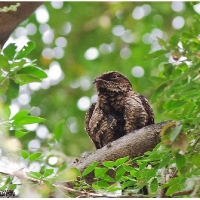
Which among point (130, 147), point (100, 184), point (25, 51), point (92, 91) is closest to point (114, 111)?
point (130, 147)

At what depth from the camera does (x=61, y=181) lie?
2.67m

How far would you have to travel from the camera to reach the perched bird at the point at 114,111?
143 inches

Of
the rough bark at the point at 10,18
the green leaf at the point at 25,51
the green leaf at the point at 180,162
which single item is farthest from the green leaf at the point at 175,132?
the rough bark at the point at 10,18

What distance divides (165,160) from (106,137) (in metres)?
1.34

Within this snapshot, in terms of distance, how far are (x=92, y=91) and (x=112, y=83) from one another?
2.87 meters

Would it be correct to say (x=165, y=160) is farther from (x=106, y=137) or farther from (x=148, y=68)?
(x=148, y=68)

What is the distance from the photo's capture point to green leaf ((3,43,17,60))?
273cm

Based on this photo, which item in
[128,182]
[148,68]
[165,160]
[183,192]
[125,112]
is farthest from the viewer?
[148,68]

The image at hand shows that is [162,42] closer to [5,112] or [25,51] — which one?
[25,51]

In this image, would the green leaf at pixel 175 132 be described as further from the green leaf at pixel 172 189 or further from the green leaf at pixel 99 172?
the green leaf at pixel 99 172

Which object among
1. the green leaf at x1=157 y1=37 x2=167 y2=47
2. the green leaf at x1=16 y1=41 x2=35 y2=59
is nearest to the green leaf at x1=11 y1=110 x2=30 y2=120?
the green leaf at x1=16 y1=41 x2=35 y2=59

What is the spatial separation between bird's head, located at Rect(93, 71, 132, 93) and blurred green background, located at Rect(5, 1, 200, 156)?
10.9 feet

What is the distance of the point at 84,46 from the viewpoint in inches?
302

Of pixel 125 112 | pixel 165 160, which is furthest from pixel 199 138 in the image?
pixel 125 112
